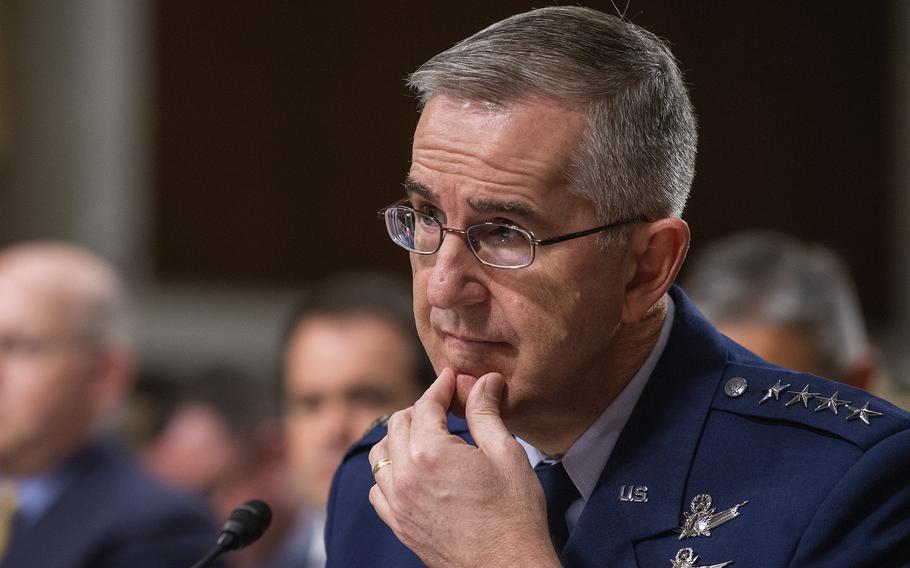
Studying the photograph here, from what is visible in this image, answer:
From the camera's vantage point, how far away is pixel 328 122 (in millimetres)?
8992

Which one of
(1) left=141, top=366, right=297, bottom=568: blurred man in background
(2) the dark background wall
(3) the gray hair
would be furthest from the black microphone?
(2) the dark background wall

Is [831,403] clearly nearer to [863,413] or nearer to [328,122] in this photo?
[863,413]

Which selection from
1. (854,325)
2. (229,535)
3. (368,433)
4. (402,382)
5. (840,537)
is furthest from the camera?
(402,382)

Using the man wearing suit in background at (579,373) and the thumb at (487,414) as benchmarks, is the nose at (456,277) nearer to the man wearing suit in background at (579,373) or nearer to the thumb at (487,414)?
the man wearing suit in background at (579,373)

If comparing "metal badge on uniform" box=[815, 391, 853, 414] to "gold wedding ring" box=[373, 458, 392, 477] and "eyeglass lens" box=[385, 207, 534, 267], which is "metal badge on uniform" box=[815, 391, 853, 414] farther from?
"gold wedding ring" box=[373, 458, 392, 477]

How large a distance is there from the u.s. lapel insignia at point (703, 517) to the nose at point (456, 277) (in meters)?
0.45

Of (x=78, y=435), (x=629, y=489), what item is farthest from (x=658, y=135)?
(x=78, y=435)

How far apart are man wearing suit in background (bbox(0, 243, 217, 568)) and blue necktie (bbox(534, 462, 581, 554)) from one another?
1839 mm

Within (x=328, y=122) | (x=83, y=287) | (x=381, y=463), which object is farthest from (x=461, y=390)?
(x=328, y=122)

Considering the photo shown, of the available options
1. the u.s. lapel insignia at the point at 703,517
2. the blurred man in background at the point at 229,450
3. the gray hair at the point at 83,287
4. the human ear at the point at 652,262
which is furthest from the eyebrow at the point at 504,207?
the blurred man in background at the point at 229,450

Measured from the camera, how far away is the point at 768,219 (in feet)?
30.1

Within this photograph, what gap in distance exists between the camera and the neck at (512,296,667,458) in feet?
6.97

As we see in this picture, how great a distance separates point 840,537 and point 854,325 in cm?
176

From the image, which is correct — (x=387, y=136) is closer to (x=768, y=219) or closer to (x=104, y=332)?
(x=768, y=219)
